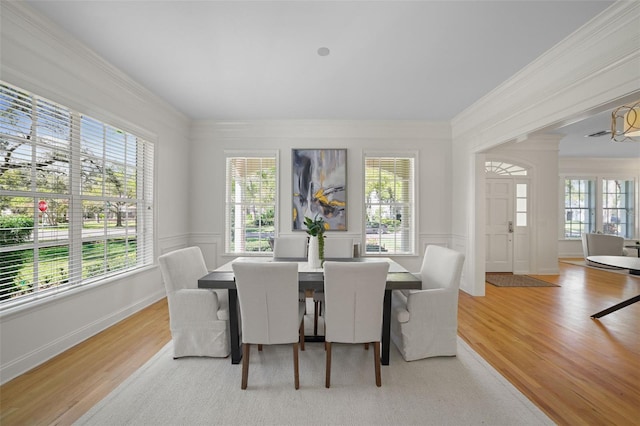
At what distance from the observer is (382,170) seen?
473 centimetres

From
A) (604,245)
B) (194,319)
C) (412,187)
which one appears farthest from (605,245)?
(194,319)

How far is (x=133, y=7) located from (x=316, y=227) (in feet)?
7.46

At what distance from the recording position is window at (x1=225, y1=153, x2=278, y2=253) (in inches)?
185

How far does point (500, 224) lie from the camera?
18.2ft

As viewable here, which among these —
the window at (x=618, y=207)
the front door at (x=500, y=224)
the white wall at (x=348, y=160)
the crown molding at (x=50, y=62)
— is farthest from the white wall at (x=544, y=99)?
the window at (x=618, y=207)

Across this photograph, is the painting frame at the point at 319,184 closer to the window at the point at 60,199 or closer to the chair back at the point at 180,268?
the chair back at the point at 180,268

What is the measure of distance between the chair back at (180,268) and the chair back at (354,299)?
4.41ft

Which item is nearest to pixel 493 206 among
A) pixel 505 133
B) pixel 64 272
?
pixel 505 133

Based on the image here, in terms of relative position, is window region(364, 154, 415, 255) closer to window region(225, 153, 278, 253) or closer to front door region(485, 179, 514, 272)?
window region(225, 153, 278, 253)

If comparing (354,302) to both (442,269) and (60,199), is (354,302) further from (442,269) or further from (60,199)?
(60,199)

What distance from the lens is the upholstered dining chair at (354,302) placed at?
6.15 ft

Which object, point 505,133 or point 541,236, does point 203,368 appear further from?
point 541,236

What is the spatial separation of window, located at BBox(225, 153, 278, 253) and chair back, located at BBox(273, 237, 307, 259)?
120 cm

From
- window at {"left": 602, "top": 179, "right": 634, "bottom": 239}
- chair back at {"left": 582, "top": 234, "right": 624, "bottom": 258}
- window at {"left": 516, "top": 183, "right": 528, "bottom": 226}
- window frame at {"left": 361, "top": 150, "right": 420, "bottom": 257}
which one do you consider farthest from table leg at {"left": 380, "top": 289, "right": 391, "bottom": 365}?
window at {"left": 602, "top": 179, "right": 634, "bottom": 239}
